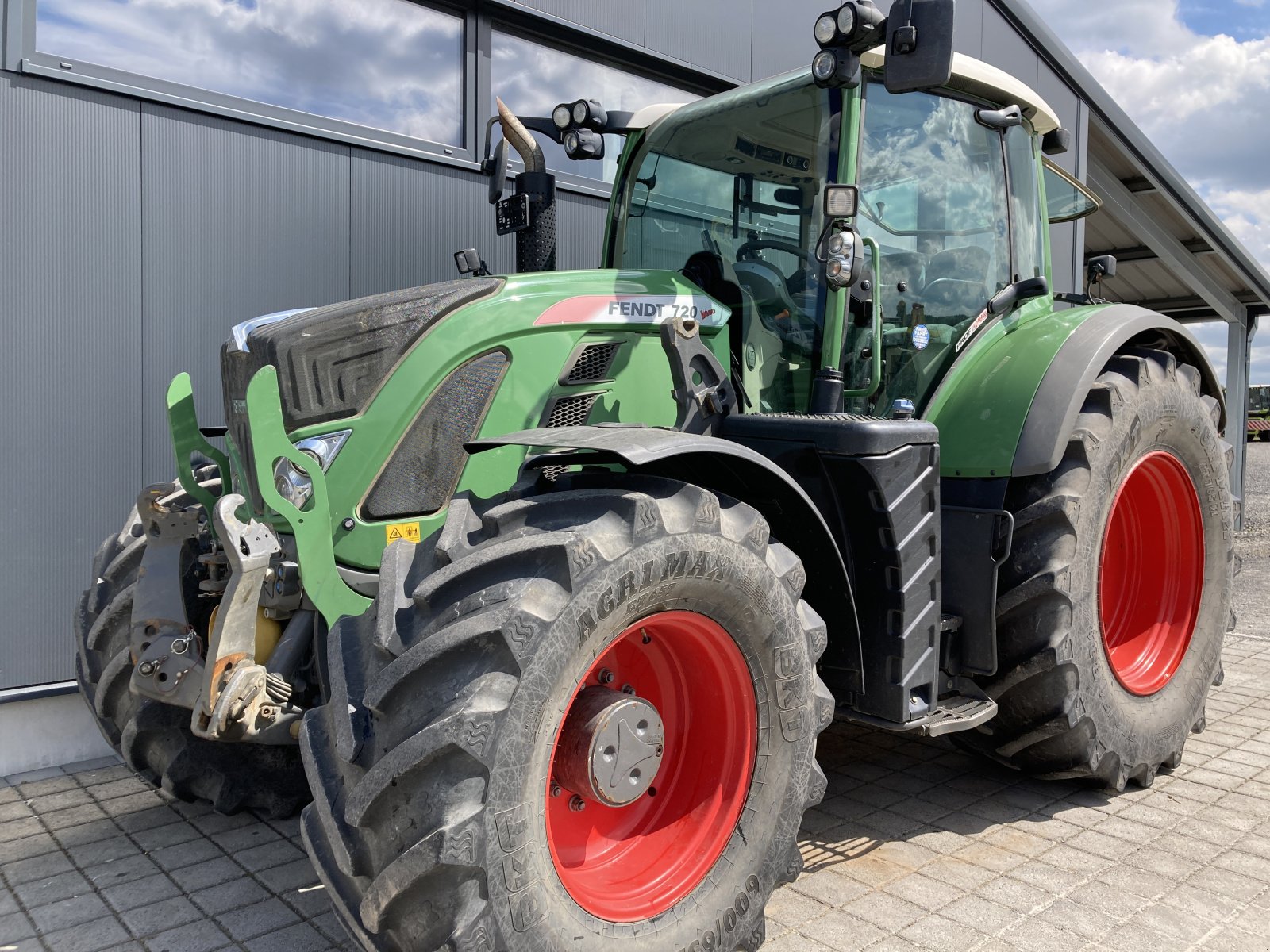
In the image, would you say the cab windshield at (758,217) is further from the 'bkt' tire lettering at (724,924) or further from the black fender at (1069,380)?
the 'bkt' tire lettering at (724,924)

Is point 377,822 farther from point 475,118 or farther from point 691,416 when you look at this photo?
point 475,118

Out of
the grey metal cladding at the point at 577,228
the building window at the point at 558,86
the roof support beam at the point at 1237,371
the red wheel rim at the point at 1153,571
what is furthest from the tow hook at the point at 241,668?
the roof support beam at the point at 1237,371

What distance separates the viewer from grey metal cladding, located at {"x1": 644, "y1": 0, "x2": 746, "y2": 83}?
640cm

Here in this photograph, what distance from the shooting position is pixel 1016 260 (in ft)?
13.4

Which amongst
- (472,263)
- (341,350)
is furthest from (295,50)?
(341,350)

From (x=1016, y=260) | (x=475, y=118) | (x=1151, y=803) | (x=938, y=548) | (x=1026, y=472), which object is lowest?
(x=1151, y=803)

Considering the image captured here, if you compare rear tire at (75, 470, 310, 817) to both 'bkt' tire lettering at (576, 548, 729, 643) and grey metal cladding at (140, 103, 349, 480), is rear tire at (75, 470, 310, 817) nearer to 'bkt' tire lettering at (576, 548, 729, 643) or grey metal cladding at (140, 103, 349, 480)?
grey metal cladding at (140, 103, 349, 480)

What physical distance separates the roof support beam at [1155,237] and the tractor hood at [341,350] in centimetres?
977

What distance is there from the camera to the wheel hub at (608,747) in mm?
2473

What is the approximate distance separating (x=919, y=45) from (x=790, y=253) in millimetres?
778

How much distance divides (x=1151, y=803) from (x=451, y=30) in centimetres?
479

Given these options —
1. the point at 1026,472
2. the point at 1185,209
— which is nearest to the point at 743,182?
the point at 1026,472

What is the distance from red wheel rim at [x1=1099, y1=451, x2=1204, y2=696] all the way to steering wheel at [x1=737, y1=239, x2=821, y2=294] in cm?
174

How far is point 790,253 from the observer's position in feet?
11.4
